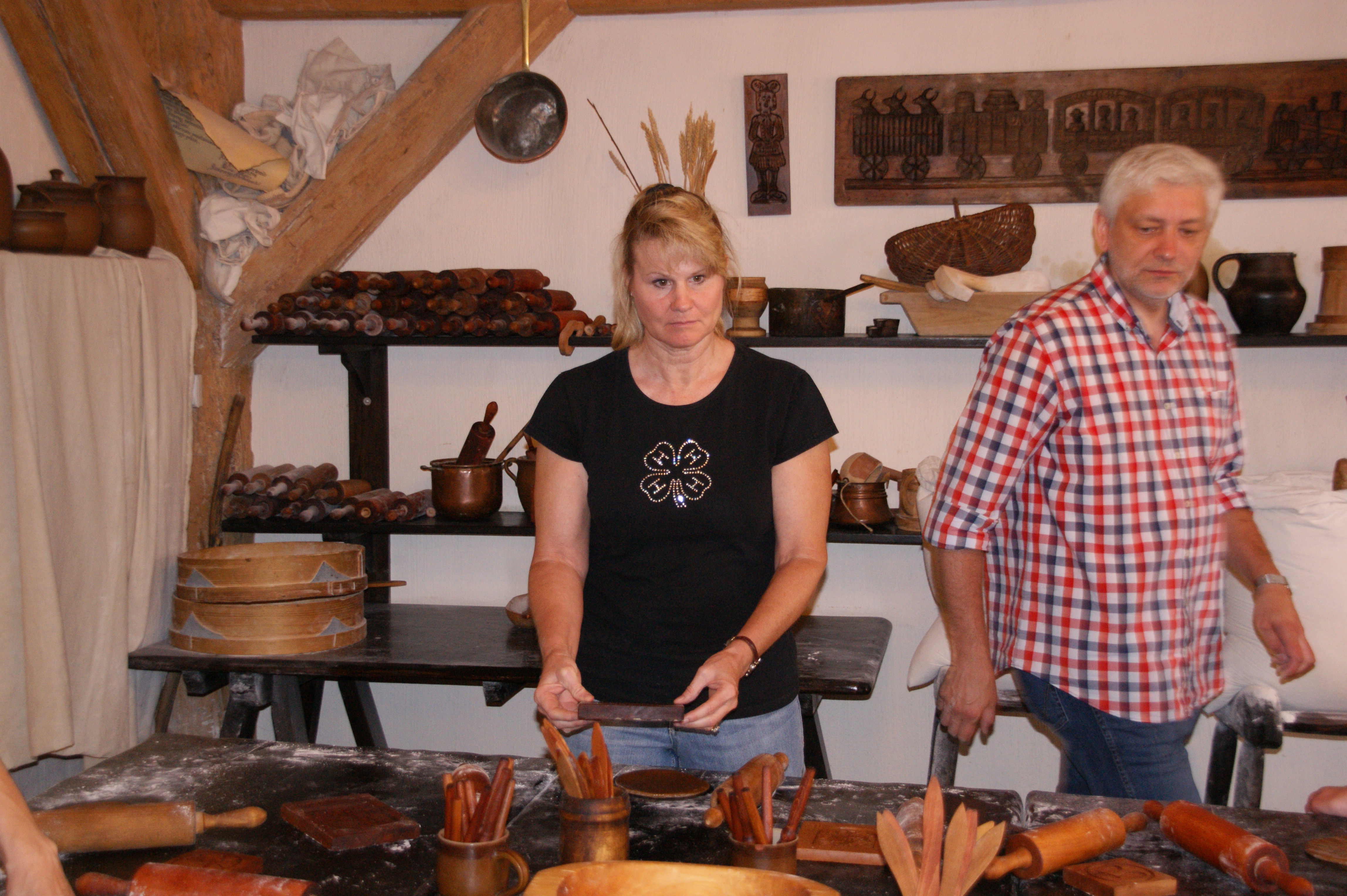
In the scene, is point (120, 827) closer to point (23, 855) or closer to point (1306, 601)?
point (23, 855)

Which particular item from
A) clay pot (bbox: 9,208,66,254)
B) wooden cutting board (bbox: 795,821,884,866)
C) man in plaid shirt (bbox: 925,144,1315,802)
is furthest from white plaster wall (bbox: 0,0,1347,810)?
wooden cutting board (bbox: 795,821,884,866)

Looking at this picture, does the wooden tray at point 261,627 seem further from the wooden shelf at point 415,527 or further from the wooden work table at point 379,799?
the wooden work table at point 379,799

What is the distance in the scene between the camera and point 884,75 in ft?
11.0

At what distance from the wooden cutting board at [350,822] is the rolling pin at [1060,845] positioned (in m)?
0.79

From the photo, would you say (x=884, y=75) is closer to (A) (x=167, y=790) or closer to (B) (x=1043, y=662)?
(B) (x=1043, y=662)

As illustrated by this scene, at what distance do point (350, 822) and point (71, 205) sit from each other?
6.72 feet

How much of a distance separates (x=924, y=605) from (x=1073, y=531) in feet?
5.10

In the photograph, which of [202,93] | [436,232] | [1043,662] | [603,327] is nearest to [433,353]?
[436,232]

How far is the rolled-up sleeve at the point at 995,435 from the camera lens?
1.95 metres

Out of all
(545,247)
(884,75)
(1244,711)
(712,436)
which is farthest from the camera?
(545,247)

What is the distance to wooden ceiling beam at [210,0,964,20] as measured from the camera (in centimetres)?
333

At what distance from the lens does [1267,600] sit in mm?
2057

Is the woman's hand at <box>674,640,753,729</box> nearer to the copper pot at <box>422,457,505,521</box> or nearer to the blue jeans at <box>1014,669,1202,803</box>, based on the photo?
the blue jeans at <box>1014,669,1202,803</box>

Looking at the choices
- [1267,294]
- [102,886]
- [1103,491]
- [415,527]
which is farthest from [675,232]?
[1267,294]
